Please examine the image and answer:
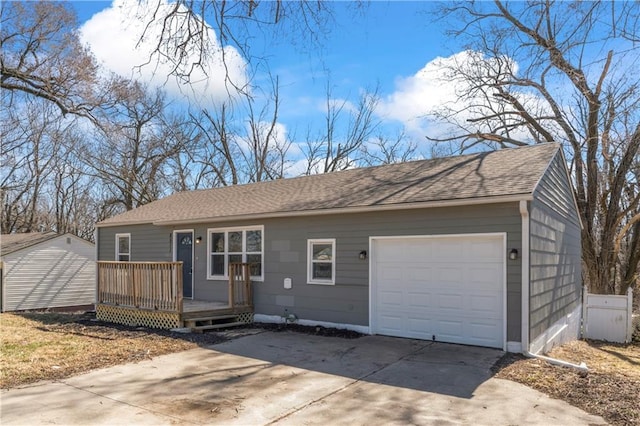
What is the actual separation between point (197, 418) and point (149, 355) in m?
3.23

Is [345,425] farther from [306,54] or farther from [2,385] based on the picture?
[2,385]

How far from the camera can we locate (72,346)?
8.26 m

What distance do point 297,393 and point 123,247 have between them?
11198mm

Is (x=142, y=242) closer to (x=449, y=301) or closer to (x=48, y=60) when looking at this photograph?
(x=48, y=60)

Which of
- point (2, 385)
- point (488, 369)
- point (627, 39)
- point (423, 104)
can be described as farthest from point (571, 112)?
point (2, 385)

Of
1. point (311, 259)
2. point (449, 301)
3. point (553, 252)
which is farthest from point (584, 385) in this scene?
point (311, 259)

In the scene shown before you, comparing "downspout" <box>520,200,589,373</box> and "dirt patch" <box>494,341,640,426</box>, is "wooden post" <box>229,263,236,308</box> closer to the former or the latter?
"dirt patch" <box>494,341,640,426</box>

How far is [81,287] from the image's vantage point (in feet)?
72.5

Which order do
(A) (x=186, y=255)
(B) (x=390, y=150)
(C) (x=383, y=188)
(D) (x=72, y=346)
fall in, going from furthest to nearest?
1. (B) (x=390, y=150)
2. (A) (x=186, y=255)
3. (C) (x=383, y=188)
4. (D) (x=72, y=346)

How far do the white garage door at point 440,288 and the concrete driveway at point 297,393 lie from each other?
622 mm

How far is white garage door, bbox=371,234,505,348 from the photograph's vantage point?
8023 millimetres

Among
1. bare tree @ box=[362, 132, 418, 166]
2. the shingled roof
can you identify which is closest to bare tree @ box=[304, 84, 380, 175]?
bare tree @ box=[362, 132, 418, 166]

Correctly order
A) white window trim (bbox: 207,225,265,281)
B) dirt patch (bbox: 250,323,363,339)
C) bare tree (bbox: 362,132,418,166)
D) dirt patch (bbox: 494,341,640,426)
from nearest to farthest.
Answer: dirt patch (bbox: 494,341,640,426), dirt patch (bbox: 250,323,363,339), white window trim (bbox: 207,225,265,281), bare tree (bbox: 362,132,418,166)

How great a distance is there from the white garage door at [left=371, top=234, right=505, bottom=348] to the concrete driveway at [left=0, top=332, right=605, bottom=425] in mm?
622
